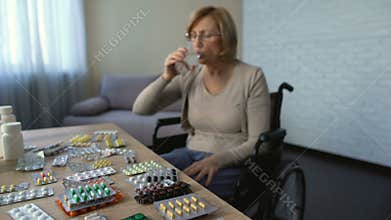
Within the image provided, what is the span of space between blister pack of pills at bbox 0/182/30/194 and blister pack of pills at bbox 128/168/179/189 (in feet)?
0.84

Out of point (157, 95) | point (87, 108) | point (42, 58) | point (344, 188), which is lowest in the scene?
point (344, 188)

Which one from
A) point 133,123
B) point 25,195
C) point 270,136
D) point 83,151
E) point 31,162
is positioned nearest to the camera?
point 25,195

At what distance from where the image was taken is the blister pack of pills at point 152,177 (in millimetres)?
728

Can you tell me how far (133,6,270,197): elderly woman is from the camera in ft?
4.00

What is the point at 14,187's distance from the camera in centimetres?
73

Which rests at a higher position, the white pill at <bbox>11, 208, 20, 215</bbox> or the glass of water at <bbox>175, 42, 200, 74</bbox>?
the glass of water at <bbox>175, 42, 200, 74</bbox>

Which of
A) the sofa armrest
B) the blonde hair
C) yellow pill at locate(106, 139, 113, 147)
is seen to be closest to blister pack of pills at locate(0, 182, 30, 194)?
yellow pill at locate(106, 139, 113, 147)

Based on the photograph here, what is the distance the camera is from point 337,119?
111 inches

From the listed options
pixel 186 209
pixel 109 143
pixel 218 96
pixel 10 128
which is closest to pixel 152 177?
pixel 186 209

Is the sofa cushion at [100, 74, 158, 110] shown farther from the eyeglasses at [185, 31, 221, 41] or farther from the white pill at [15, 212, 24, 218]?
the white pill at [15, 212, 24, 218]

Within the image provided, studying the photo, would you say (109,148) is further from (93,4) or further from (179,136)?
(93,4)

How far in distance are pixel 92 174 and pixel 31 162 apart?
0.80 feet

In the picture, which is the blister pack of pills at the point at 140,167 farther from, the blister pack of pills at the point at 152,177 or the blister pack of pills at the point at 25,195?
the blister pack of pills at the point at 25,195

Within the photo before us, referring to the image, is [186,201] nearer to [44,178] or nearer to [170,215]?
[170,215]
